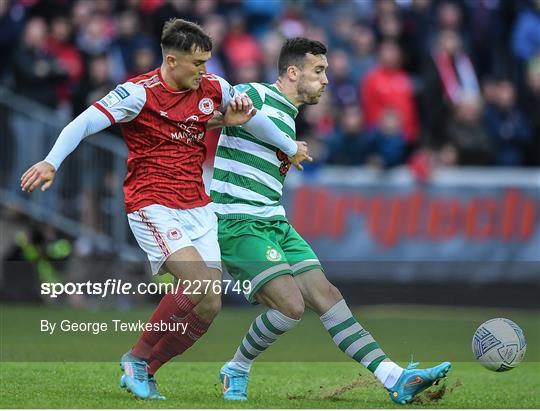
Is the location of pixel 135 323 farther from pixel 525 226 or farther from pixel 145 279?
pixel 525 226

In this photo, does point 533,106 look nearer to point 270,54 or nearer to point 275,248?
point 270,54

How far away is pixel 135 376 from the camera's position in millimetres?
8227

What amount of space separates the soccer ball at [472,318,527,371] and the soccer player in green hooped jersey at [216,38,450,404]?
0.69 m

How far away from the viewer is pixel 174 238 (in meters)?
8.18

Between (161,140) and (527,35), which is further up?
(527,35)

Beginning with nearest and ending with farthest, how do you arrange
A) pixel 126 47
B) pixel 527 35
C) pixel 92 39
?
pixel 92 39 < pixel 126 47 < pixel 527 35

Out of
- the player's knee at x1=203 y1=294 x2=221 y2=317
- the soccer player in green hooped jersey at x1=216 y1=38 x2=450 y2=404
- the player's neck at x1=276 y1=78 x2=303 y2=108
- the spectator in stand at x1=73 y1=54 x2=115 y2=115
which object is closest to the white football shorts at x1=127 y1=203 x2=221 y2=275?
the player's knee at x1=203 y1=294 x2=221 y2=317

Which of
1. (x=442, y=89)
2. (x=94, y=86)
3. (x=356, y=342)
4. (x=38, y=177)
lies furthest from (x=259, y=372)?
(x=442, y=89)

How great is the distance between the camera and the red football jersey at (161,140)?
8281 millimetres

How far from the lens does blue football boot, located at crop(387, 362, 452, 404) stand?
26.8 feet

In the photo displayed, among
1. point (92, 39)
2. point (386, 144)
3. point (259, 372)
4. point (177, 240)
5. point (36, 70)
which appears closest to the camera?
point (177, 240)

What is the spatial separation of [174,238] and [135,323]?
1.54m

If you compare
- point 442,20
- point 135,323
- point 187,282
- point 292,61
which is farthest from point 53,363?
point 442,20

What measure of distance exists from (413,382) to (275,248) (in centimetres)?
129
